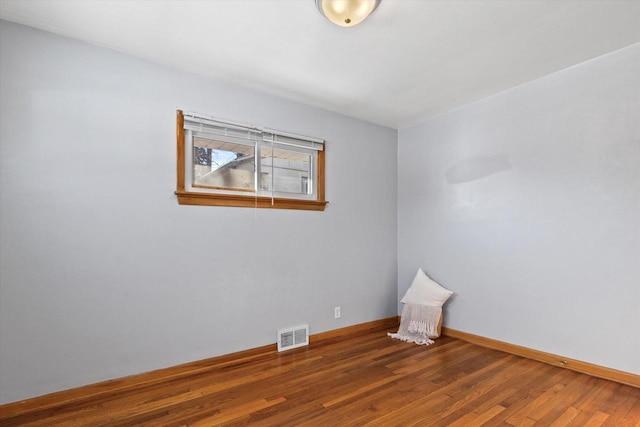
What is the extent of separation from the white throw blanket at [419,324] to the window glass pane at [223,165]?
85.6 inches

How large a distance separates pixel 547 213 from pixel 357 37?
7.03ft

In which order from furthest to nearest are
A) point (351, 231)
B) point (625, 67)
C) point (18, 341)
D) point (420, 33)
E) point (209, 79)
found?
point (351, 231) → point (209, 79) → point (625, 67) → point (420, 33) → point (18, 341)

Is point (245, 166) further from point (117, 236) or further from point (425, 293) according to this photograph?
point (425, 293)

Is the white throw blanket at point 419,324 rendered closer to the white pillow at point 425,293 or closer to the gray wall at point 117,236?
Answer: the white pillow at point 425,293

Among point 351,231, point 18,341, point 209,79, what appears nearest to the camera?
point 18,341

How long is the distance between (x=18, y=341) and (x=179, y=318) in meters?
0.93

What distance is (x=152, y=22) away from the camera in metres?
1.98

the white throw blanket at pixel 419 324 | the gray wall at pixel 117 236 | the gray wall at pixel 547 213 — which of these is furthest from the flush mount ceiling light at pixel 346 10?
the white throw blanket at pixel 419 324

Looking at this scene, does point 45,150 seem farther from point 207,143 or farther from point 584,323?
point 584,323

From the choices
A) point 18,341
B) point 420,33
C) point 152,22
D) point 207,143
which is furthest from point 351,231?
point 18,341

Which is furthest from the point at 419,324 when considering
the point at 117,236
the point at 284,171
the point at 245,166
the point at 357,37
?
the point at 117,236

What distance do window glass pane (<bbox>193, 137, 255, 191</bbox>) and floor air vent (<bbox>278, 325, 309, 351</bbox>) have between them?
1404 millimetres

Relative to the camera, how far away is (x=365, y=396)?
6.89 ft

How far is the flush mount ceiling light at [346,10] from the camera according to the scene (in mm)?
1749
